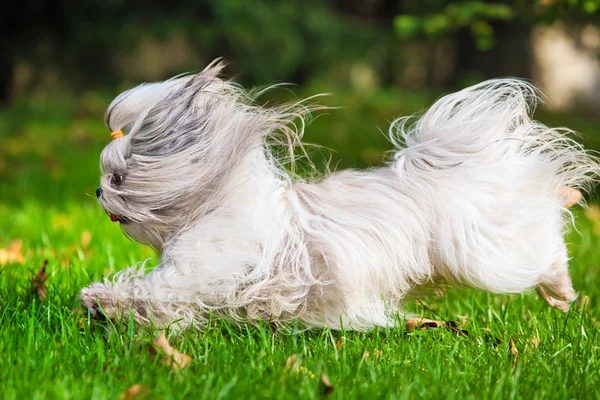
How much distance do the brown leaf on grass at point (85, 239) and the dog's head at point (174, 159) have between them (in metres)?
2.13

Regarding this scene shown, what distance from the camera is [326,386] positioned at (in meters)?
2.35

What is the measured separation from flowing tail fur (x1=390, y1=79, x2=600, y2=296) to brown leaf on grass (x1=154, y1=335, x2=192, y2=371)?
3.26ft

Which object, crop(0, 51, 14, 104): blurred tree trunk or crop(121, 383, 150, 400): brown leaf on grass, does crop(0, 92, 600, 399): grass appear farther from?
crop(0, 51, 14, 104): blurred tree trunk

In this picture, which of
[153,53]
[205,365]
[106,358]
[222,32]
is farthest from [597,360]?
[153,53]

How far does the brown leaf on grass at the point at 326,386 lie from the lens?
2.33 metres

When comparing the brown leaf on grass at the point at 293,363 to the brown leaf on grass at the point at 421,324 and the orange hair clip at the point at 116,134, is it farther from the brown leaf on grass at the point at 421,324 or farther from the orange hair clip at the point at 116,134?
the orange hair clip at the point at 116,134

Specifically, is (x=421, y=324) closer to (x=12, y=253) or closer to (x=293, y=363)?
(x=293, y=363)

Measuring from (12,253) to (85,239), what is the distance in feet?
1.93

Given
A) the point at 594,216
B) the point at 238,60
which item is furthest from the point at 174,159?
Answer: the point at 238,60

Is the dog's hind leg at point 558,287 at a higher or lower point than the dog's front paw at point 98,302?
lower

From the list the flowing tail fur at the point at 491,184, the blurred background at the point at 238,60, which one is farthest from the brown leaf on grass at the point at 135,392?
the blurred background at the point at 238,60

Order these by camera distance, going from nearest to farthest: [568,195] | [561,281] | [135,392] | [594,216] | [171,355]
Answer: [135,392] < [171,355] < [568,195] < [561,281] < [594,216]

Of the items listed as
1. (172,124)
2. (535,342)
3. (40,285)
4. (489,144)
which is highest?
(172,124)

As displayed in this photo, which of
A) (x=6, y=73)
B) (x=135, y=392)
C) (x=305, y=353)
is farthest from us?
(x=6, y=73)
